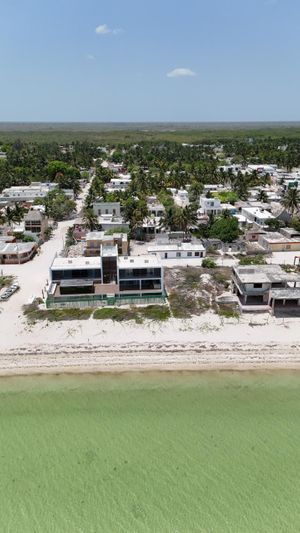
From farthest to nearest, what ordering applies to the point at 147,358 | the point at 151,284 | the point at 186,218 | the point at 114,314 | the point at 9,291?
the point at 186,218 → the point at 151,284 → the point at 9,291 → the point at 114,314 → the point at 147,358

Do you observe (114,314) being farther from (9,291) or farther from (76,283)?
(9,291)

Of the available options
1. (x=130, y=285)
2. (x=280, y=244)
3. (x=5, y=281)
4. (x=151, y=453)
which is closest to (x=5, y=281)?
(x=5, y=281)

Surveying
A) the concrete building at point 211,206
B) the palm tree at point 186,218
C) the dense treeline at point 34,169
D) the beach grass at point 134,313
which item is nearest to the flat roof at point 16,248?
the beach grass at point 134,313

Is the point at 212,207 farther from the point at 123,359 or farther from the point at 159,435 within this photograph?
the point at 159,435

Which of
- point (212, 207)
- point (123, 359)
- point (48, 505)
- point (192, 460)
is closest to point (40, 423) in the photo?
point (48, 505)

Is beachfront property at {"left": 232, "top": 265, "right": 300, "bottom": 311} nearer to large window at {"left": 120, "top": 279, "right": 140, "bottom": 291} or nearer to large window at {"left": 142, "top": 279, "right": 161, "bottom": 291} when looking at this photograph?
large window at {"left": 142, "top": 279, "right": 161, "bottom": 291}

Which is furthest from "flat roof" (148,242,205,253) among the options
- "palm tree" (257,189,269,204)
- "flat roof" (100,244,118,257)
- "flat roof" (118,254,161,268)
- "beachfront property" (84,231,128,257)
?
"palm tree" (257,189,269,204)
